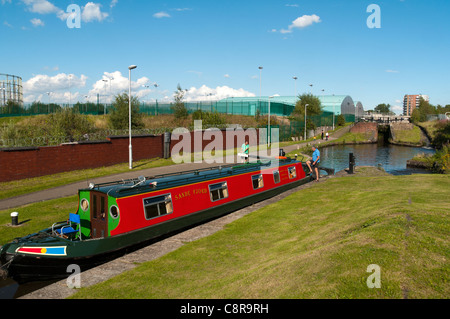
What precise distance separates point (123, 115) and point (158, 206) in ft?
77.0

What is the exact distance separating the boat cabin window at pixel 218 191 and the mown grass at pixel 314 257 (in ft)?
4.51

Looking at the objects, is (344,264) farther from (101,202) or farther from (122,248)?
(101,202)

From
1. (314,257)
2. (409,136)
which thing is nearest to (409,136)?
(409,136)

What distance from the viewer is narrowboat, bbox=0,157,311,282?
9219 mm

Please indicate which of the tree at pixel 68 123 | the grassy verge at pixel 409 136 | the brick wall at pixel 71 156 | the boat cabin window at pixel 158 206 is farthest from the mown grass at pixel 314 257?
the grassy verge at pixel 409 136

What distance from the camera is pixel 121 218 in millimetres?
10469

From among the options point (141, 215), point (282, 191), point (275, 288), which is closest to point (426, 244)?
point (275, 288)

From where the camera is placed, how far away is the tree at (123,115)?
33.3 m

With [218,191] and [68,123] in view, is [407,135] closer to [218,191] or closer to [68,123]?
[68,123]

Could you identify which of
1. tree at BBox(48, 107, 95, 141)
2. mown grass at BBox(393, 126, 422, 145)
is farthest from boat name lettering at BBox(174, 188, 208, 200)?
mown grass at BBox(393, 126, 422, 145)

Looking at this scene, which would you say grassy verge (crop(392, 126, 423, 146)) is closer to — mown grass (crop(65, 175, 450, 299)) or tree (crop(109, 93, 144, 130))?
tree (crop(109, 93, 144, 130))

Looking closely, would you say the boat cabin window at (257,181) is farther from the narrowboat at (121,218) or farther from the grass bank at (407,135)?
the grass bank at (407,135)

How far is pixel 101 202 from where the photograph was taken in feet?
35.0
